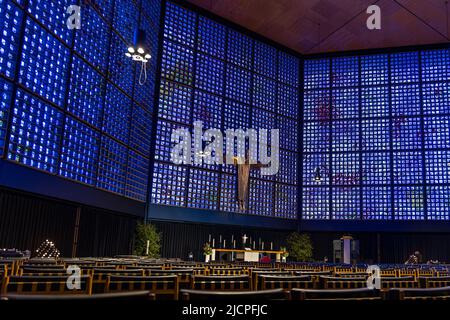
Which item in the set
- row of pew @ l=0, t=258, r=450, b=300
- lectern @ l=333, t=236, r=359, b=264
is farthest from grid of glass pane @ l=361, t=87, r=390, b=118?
row of pew @ l=0, t=258, r=450, b=300

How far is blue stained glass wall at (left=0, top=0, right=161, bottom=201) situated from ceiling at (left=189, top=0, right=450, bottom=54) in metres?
5.93

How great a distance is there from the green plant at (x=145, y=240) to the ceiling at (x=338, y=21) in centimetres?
1352

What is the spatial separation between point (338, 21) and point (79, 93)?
16859mm

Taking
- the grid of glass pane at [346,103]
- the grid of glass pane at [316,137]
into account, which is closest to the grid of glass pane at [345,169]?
the grid of glass pane at [316,137]

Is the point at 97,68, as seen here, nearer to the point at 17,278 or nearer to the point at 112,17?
the point at 112,17

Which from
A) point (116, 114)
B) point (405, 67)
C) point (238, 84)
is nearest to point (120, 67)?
point (116, 114)

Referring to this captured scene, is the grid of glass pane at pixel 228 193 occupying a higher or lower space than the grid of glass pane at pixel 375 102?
lower

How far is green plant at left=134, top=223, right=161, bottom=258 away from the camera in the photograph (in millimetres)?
20344

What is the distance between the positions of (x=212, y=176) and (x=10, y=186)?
13268 mm

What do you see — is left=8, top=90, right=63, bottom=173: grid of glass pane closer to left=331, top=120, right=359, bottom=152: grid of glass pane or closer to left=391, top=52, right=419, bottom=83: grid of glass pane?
left=331, top=120, right=359, bottom=152: grid of glass pane

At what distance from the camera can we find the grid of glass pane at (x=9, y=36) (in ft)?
39.0

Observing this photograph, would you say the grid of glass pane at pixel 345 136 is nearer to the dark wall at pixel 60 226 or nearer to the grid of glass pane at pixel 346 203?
the grid of glass pane at pixel 346 203

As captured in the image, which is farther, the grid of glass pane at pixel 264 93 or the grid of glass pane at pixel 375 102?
the grid of glass pane at pixel 375 102
